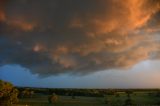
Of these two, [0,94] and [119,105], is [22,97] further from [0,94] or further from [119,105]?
[119,105]

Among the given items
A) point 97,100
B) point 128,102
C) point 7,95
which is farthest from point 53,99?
point 128,102

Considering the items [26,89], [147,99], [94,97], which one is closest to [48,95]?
[26,89]

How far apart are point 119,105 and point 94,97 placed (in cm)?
564

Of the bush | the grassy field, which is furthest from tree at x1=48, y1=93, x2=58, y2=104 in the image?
the bush

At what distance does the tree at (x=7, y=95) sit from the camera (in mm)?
53094

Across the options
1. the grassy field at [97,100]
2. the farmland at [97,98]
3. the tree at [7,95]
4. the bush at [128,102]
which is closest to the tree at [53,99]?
the farmland at [97,98]

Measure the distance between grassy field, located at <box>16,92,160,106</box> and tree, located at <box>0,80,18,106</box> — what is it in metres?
4.43

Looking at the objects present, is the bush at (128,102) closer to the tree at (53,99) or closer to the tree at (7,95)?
the tree at (53,99)

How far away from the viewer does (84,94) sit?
222ft

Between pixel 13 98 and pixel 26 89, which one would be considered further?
pixel 26 89

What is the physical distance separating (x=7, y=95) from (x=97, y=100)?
17.3m

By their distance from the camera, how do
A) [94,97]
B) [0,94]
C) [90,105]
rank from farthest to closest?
[94,97]
[90,105]
[0,94]

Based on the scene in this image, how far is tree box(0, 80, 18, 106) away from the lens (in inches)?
2090

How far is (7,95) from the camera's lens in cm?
5338
